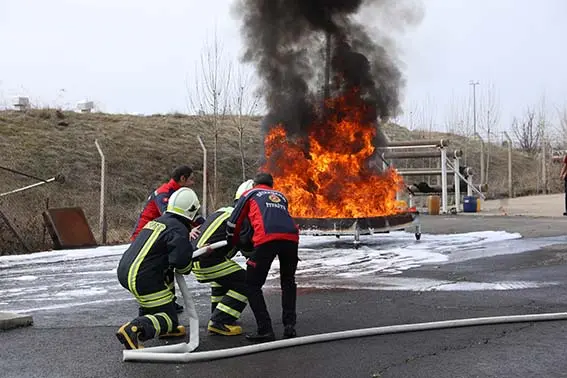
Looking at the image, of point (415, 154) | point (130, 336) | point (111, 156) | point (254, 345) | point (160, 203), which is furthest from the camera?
point (111, 156)

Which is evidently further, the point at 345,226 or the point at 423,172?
the point at 423,172

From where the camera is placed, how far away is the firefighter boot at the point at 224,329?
6.10 m

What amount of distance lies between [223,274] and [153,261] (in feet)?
2.63

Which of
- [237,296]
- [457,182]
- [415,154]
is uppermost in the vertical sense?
[415,154]

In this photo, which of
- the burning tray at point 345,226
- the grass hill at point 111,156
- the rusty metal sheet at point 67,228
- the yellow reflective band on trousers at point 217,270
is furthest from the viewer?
the grass hill at point 111,156

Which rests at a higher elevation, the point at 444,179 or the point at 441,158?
the point at 441,158

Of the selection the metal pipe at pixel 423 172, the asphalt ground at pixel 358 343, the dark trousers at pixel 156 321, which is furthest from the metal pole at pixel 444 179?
the dark trousers at pixel 156 321

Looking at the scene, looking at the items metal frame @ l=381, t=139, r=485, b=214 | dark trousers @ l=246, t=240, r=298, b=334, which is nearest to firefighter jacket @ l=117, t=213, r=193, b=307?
dark trousers @ l=246, t=240, r=298, b=334

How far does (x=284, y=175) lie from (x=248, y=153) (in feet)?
54.9

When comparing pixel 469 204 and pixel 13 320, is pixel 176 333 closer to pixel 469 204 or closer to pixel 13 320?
pixel 13 320

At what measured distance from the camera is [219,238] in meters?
6.39

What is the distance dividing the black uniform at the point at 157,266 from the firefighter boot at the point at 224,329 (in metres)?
0.46

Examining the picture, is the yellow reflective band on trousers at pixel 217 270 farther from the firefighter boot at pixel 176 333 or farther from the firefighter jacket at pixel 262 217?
the firefighter boot at pixel 176 333

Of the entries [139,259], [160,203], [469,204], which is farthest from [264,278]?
[469,204]
